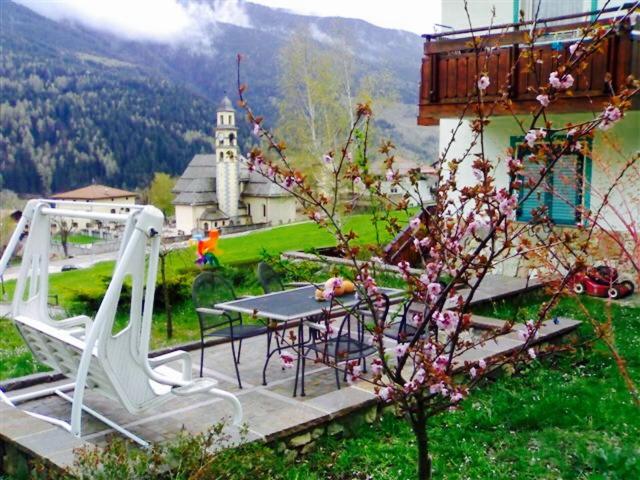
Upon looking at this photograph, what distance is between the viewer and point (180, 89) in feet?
554

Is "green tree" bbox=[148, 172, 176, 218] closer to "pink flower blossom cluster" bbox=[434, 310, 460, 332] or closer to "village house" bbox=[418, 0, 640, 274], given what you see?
"village house" bbox=[418, 0, 640, 274]

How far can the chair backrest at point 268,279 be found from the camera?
290 inches

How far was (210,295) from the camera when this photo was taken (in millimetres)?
6523

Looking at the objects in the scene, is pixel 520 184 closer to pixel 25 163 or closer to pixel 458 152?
pixel 458 152

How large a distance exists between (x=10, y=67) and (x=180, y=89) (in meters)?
50.3

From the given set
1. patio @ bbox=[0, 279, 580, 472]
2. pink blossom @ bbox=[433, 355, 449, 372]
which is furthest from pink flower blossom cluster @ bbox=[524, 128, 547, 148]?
patio @ bbox=[0, 279, 580, 472]

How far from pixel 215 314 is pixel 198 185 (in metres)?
93.0

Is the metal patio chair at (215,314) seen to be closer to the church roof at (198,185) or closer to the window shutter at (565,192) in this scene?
the window shutter at (565,192)

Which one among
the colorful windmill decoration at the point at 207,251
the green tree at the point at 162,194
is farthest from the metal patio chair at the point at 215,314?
the green tree at the point at 162,194

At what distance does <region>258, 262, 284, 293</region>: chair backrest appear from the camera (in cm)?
737

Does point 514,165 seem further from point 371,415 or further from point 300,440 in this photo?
point 371,415

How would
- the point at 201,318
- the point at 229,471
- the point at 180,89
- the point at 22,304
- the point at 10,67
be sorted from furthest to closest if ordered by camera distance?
the point at 10,67 → the point at 180,89 → the point at 201,318 → the point at 22,304 → the point at 229,471

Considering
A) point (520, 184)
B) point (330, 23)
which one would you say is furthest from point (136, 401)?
point (330, 23)

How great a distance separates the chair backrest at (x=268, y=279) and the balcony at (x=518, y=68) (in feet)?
9.78
